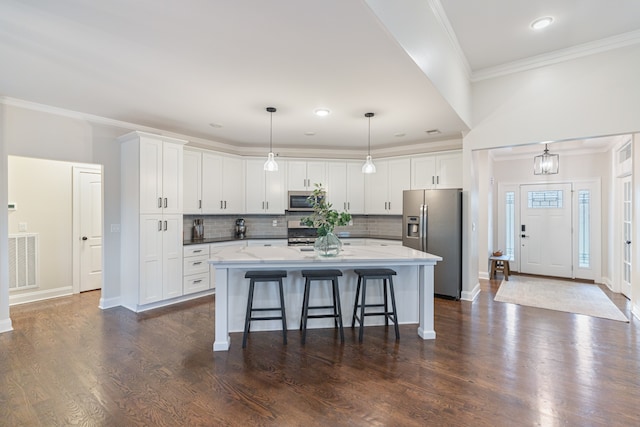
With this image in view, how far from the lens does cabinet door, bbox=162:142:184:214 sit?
14.5 ft

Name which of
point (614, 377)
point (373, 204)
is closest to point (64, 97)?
point (373, 204)

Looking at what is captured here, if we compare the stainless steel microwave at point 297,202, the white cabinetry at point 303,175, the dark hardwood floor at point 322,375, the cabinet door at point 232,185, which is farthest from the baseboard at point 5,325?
the white cabinetry at point 303,175

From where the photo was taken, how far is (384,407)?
215 cm

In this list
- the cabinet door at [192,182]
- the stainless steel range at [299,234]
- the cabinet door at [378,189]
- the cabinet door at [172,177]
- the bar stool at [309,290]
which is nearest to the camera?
the bar stool at [309,290]

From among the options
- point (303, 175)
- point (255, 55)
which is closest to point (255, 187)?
point (303, 175)

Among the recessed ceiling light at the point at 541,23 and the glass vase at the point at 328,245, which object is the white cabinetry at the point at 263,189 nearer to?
the glass vase at the point at 328,245

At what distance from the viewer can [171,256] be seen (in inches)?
178

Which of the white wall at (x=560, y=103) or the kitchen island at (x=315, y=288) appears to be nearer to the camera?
the kitchen island at (x=315, y=288)

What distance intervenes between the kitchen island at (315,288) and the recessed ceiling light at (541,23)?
2.55m

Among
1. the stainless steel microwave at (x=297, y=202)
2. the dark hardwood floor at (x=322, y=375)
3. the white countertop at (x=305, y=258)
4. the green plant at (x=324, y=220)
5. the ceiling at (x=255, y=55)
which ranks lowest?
the dark hardwood floor at (x=322, y=375)

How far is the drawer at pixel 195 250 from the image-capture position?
15.5 feet

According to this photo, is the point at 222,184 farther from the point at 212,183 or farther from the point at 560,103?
the point at 560,103

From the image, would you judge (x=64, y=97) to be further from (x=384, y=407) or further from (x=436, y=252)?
(x=436, y=252)

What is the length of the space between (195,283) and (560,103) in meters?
5.49
